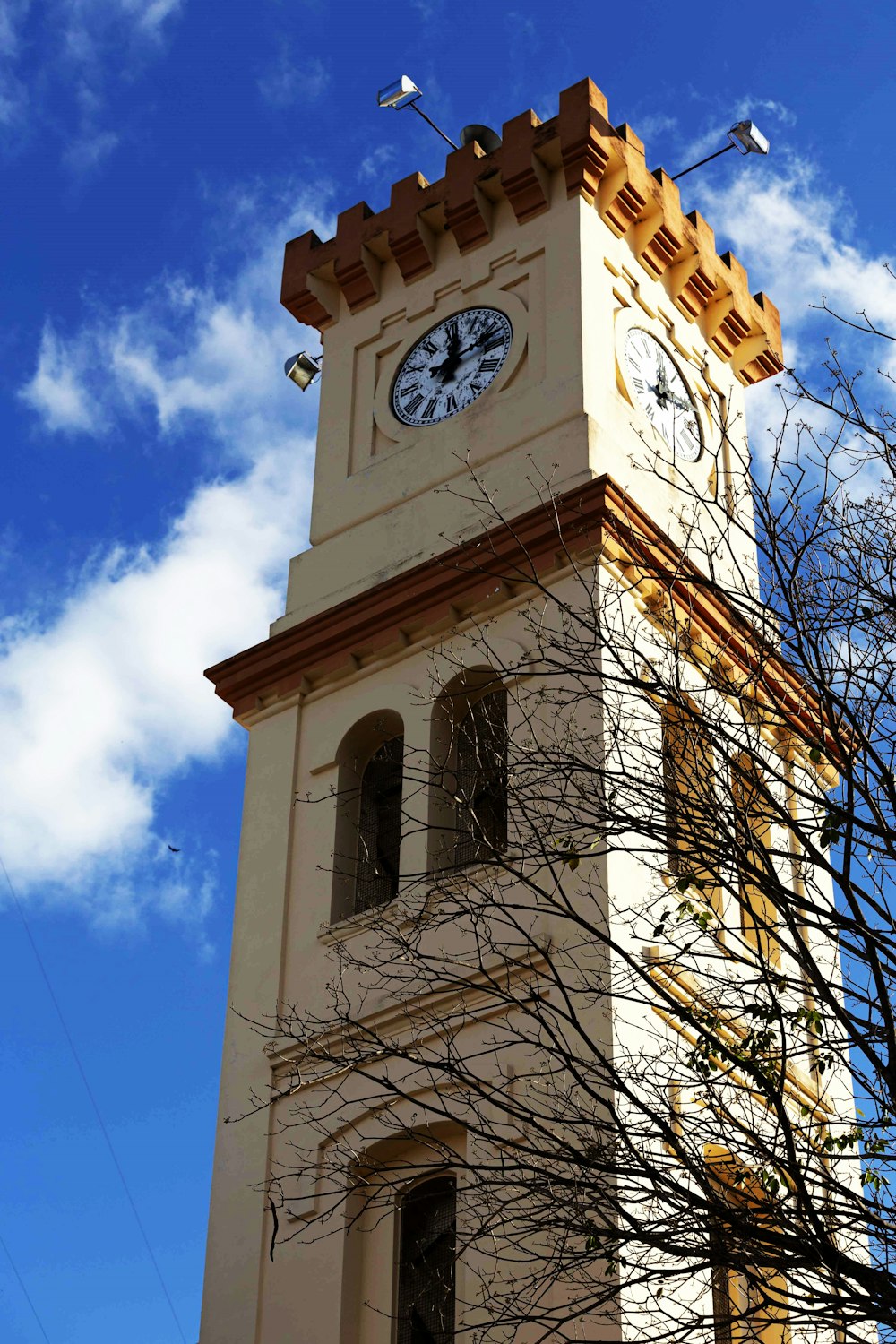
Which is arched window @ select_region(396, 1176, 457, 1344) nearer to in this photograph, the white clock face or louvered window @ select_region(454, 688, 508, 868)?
louvered window @ select_region(454, 688, 508, 868)

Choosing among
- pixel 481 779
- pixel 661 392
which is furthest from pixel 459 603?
pixel 661 392

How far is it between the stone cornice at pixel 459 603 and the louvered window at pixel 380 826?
3.21 ft

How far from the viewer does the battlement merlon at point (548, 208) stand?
71.5 feet

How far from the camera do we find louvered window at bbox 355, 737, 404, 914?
60.7 ft

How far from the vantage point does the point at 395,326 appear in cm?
2253

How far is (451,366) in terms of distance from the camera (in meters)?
21.5

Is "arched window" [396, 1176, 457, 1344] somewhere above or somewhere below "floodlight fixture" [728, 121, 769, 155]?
below

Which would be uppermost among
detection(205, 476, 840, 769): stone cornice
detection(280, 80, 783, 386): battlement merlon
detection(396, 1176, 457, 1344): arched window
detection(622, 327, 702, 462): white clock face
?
detection(280, 80, 783, 386): battlement merlon

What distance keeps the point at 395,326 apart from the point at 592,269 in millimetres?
2409

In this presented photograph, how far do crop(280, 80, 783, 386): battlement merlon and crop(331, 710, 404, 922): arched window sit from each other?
5.69 metres

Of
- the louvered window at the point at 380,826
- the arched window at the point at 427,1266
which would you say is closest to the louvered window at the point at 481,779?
the louvered window at the point at 380,826

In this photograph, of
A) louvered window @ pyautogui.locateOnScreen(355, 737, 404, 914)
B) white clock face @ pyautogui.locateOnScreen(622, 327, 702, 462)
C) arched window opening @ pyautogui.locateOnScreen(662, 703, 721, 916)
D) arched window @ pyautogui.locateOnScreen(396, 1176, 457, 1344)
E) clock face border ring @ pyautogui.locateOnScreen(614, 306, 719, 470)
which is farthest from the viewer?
white clock face @ pyautogui.locateOnScreen(622, 327, 702, 462)

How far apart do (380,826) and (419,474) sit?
11.8ft

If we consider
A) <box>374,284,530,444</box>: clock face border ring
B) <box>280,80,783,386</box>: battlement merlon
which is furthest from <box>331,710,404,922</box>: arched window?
<box>280,80,783,386</box>: battlement merlon
